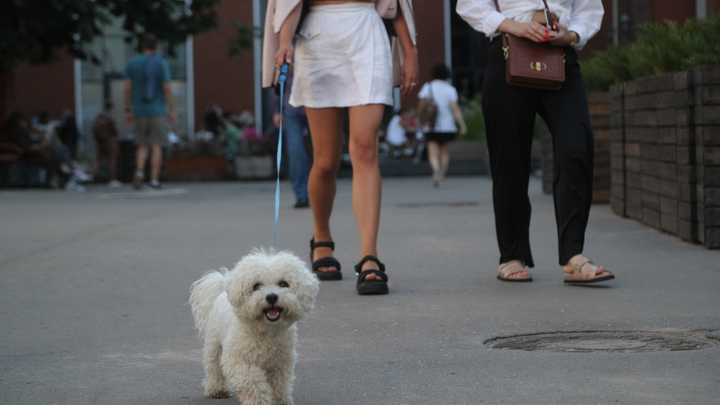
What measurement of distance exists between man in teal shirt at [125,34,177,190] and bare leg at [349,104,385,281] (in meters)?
8.98

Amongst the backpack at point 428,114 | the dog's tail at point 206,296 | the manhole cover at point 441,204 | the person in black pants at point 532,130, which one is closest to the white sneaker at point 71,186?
the backpack at point 428,114

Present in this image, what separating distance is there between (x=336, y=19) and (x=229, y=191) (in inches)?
389

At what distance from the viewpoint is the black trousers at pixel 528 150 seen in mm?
5145

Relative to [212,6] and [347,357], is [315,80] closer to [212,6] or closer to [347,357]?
[347,357]

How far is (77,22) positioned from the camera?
1599 cm

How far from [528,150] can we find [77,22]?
39.9 ft

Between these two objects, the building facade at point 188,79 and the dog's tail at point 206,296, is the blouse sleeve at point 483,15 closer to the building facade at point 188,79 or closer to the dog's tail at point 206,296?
the dog's tail at point 206,296

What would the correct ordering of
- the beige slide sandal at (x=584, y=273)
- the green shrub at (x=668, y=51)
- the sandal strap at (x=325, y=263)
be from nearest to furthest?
the beige slide sandal at (x=584, y=273)
the sandal strap at (x=325, y=263)
the green shrub at (x=668, y=51)

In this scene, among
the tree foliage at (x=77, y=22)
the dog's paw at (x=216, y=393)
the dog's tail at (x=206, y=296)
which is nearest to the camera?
the dog's paw at (x=216, y=393)

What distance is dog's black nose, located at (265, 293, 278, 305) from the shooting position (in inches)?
116

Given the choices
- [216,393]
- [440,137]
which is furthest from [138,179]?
[216,393]

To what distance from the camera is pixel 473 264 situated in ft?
20.1

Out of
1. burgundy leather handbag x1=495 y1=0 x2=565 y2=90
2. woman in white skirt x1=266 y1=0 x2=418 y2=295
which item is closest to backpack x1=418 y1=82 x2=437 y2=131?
woman in white skirt x1=266 y1=0 x2=418 y2=295

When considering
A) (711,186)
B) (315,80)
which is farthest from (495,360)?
(711,186)
